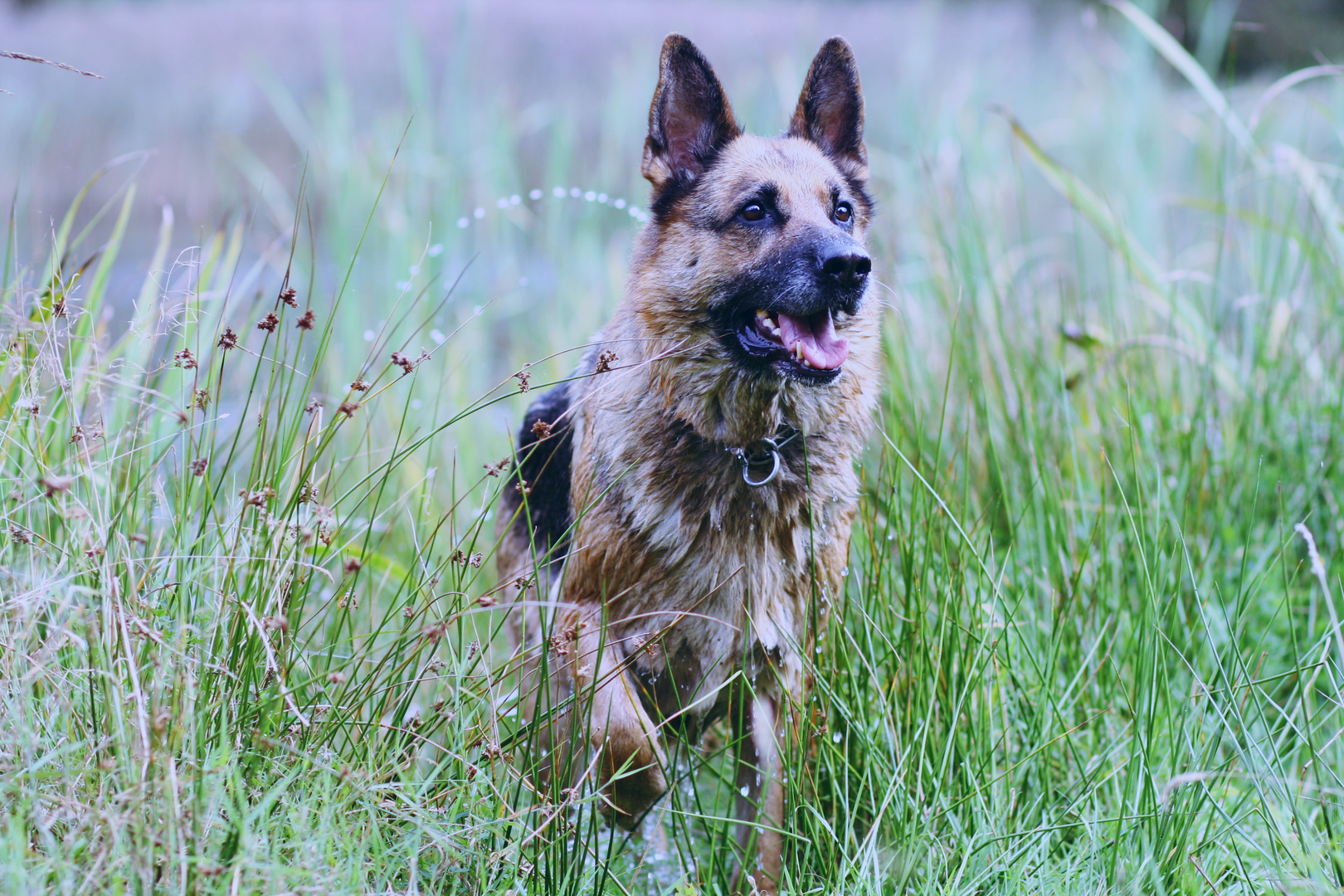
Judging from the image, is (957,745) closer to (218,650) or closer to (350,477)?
(218,650)

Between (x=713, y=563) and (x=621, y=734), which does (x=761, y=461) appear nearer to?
(x=713, y=563)

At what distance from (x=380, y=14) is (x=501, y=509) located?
36.5ft

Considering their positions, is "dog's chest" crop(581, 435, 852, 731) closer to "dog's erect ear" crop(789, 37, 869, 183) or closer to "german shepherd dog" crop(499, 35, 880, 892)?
"german shepherd dog" crop(499, 35, 880, 892)

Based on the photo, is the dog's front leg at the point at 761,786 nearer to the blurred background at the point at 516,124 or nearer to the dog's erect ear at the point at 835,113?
the blurred background at the point at 516,124

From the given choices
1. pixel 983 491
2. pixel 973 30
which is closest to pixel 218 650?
pixel 983 491

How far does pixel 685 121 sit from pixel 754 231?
448 mm

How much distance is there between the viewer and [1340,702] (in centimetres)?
212

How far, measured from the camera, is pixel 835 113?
3080mm

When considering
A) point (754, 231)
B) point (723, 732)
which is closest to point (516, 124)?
point (754, 231)

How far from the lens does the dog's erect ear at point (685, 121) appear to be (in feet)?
9.16

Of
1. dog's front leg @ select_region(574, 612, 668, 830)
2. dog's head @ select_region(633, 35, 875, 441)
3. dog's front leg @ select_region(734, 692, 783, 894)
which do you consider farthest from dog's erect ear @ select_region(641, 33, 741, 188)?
dog's front leg @ select_region(734, 692, 783, 894)


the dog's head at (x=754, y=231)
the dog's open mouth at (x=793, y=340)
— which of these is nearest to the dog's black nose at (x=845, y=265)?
the dog's head at (x=754, y=231)

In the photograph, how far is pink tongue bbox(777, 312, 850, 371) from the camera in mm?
2596

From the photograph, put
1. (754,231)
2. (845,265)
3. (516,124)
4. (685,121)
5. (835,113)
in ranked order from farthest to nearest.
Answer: (516,124) → (835,113) → (685,121) → (754,231) → (845,265)
